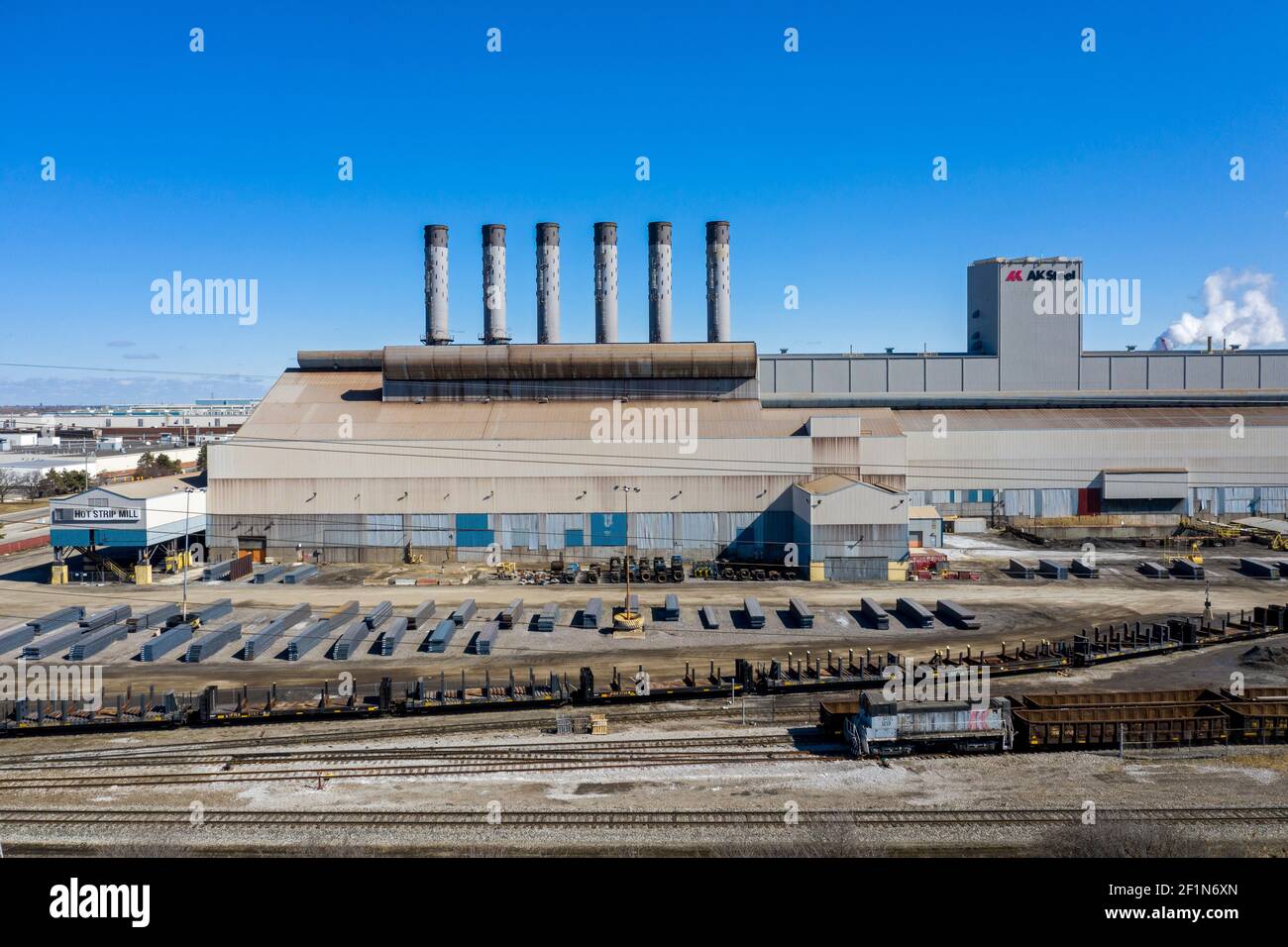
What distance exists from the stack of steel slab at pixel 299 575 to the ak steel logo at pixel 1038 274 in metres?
59.7

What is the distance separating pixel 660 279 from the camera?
68.4 m

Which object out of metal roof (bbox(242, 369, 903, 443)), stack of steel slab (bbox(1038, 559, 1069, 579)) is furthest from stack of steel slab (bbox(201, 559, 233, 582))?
stack of steel slab (bbox(1038, 559, 1069, 579))

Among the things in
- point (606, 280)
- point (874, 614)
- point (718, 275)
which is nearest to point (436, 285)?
point (606, 280)

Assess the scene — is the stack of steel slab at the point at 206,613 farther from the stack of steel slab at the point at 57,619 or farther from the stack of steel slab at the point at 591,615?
the stack of steel slab at the point at 591,615

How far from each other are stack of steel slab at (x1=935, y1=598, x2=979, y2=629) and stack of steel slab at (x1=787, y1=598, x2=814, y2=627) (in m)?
5.93

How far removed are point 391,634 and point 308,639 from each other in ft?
11.9

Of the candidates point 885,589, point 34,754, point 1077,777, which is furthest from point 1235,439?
point 34,754

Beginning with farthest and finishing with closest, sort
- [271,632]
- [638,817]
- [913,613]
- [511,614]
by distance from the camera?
[511,614], [913,613], [271,632], [638,817]

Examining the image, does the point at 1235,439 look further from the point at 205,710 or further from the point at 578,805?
the point at 205,710

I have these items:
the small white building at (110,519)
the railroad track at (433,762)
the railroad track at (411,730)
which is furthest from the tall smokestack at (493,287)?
the railroad track at (433,762)

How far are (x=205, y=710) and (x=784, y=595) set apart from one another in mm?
27977

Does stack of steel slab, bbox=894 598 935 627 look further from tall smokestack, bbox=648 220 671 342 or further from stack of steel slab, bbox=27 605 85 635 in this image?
stack of steel slab, bbox=27 605 85 635

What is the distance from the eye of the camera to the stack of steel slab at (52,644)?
35.6m

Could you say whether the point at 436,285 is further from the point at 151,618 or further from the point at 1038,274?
the point at 1038,274
